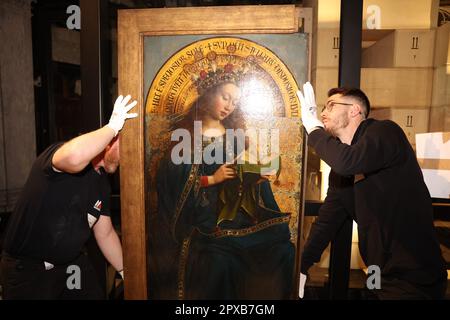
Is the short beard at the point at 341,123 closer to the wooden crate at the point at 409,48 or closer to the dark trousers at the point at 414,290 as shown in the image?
the dark trousers at the point at 414,290

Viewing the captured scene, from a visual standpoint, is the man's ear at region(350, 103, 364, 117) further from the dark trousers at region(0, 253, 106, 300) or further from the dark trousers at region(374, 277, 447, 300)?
the dark trousers at region(0, 253, 106, 300)

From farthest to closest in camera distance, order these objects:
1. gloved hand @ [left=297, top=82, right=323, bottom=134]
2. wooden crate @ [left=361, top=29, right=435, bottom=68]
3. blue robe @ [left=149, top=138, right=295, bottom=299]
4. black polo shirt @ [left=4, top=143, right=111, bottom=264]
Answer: wooden crate @ [left=361, top=29, right=435, bottom=68], blue robe @ [left=149, top=138, right=295, bottom=299], gloved hand @ [left=297, top=82, right=323, bottom=134], black polo shirt @ [left=4, top=143, right=111, bottom=264]

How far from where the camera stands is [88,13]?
79.1 inches

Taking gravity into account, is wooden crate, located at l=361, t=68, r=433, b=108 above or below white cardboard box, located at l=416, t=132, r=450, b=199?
above

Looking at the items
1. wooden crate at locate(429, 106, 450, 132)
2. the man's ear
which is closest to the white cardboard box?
the man's ear

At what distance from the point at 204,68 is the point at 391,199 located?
131 cm

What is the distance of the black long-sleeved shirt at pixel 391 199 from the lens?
1697mm

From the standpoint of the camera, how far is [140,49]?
1993mm

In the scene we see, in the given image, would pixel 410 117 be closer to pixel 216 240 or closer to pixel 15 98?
pixel 216 240

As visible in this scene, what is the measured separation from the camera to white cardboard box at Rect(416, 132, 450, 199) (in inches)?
90.7

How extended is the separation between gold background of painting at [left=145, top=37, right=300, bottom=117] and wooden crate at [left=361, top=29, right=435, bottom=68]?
1.74 metres

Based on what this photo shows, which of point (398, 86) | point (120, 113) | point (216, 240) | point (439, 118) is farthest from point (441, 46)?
point (120, 113)

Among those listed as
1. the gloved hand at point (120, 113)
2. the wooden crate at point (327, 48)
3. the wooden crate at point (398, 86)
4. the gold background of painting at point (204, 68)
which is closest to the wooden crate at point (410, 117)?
the wooden crate at point (398, 86)
